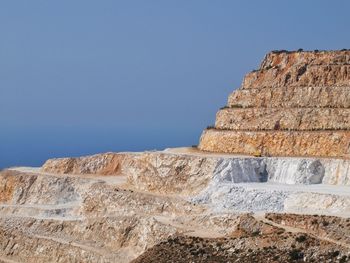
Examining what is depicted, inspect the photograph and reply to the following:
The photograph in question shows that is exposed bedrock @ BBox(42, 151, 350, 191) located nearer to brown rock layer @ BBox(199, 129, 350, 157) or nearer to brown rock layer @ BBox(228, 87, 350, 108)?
brown rock layer @ BBox(199, 129, 350, 157)

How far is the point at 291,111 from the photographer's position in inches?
2867

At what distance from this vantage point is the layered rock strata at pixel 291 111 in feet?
230

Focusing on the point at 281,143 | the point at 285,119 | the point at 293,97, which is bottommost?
the point at 281,143

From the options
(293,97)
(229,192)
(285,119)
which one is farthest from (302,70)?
(229,192)

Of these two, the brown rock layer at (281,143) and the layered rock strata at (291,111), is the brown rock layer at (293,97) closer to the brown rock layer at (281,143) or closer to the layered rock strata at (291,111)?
the layered rock strata at (291,111)

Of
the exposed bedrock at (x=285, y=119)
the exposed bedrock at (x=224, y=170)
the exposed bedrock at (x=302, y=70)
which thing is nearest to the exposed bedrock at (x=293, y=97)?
the exposed bedrock at (x=285, y=119)

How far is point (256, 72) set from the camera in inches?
3164

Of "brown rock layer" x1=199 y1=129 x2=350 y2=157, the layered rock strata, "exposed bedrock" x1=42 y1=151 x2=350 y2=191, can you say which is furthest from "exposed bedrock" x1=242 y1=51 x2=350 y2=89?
"exposed bedrock" x1=42 y1=151 x2=350 y2=191

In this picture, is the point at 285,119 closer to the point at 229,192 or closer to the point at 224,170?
the point at 224,170

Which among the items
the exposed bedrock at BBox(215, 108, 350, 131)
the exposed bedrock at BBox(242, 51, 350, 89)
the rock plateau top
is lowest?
the rock plateau top

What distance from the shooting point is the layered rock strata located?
230ft

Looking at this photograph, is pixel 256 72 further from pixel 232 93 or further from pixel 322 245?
pixel 322 245

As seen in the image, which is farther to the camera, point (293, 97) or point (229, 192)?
point (293, 97)

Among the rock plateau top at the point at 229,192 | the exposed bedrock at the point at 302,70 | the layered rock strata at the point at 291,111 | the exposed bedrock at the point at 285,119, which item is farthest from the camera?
the exposed bedrock at the point at 302,70
